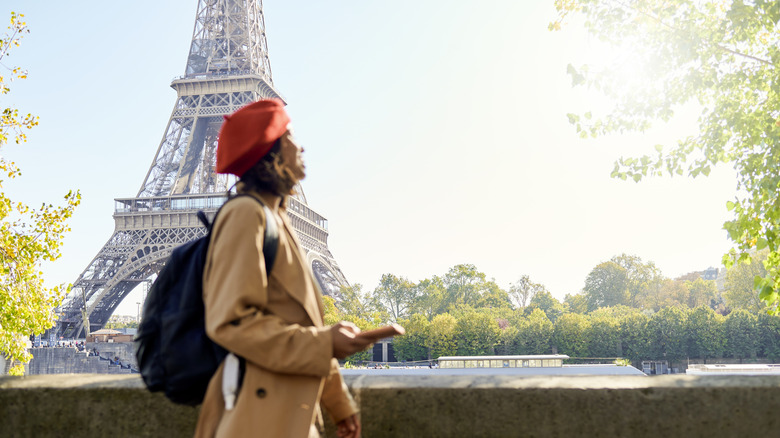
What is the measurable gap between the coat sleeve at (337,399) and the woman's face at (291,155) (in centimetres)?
67

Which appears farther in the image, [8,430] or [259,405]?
[8,430]

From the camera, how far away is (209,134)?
54188 millimetres

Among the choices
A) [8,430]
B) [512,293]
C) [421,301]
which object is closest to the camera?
[8,430]

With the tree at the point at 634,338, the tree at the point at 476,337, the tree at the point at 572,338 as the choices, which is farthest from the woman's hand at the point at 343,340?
the tree at the point at 634,338

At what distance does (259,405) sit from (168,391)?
27cm

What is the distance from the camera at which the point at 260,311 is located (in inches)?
70.7

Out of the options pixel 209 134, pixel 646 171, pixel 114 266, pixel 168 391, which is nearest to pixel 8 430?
pixel 168 391

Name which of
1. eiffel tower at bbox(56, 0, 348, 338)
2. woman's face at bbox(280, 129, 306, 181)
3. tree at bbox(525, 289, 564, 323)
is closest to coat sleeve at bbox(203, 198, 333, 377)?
woman's face at bbox(280, 129, 306, 181)

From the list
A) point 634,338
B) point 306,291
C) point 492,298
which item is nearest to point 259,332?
point 306,291

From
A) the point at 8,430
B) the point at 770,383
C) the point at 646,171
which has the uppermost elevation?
the point at 646,171

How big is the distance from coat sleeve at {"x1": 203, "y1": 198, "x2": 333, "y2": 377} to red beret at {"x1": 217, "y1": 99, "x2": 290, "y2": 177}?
19 centimetres

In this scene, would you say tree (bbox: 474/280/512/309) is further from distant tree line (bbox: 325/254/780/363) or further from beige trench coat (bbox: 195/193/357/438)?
beige trench coat (bbox: 195/193/357/438)

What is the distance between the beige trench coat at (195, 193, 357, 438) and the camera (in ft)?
5.72

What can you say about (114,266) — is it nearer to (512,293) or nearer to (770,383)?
(770,383)
